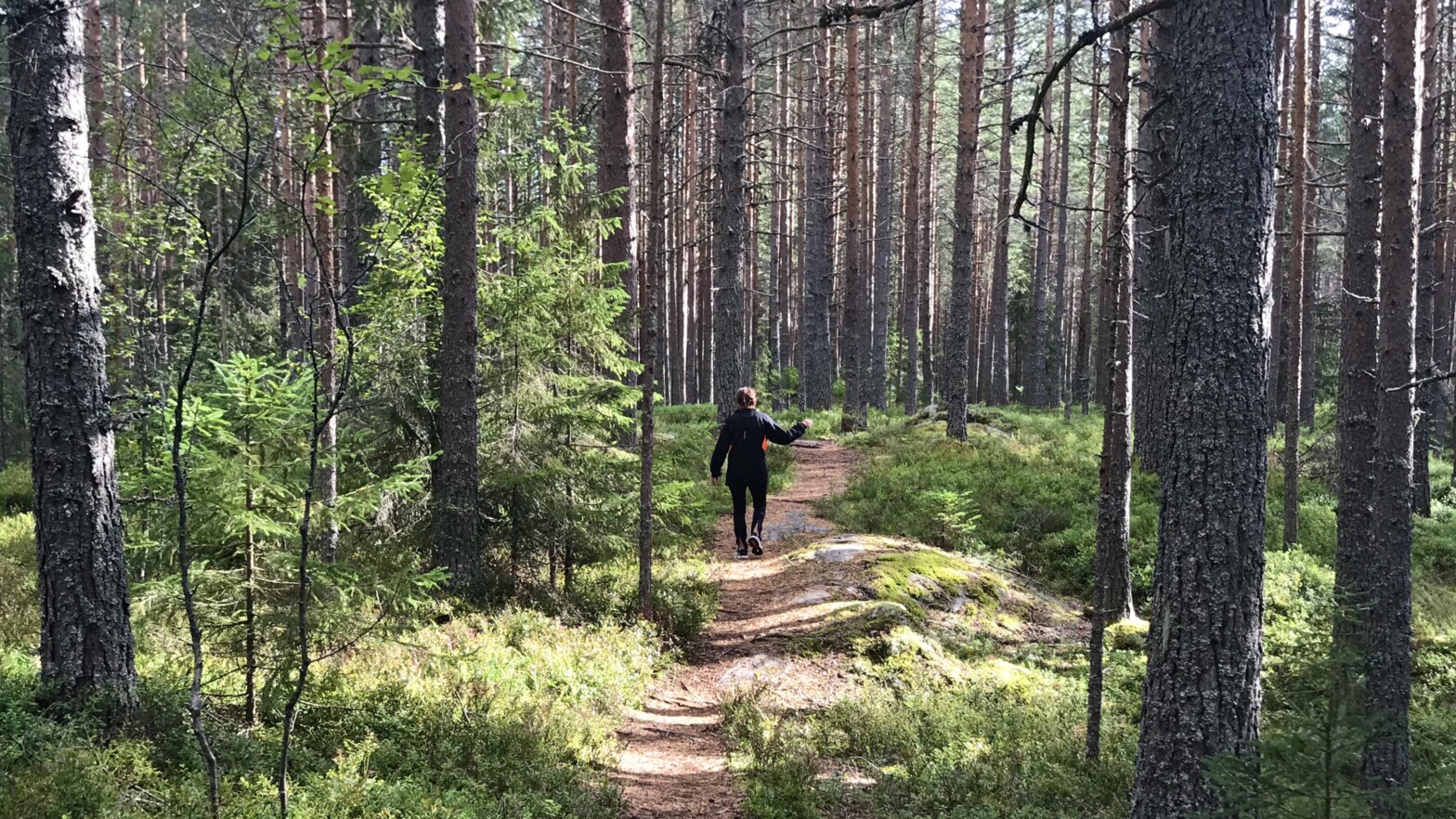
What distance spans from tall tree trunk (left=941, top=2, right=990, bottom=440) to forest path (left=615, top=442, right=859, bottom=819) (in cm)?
663

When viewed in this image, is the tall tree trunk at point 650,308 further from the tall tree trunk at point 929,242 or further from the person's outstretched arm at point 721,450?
the tall tree trunk at point 929,242

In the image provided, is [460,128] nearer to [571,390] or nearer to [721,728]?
[571,390]

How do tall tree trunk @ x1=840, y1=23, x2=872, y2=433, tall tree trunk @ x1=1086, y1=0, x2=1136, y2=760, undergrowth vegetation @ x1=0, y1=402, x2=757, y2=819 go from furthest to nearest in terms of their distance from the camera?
tall tree trunk @ x1=840, y1=23, x2=872, y2=433
tall tree trunk @ x1=1086, y1=0, x2=1136, y2=760
undergrowth vegetation @ x1=0, y1=402, x2=757, y2=819

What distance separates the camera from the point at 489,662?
6.54 metres

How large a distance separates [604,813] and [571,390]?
493 cm

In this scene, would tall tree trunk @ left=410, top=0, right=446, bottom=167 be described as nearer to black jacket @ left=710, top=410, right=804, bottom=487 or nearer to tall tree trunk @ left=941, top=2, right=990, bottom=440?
black jacket @ left=710, top=410, right=804, bottom=487

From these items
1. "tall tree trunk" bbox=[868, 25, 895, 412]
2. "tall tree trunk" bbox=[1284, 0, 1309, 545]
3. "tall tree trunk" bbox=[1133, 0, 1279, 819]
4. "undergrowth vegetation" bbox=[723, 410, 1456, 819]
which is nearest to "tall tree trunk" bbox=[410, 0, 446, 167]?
"undergrowth vegetation" bbox=[723, 410, 1456, 819]

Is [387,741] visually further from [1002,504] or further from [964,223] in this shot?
[964,223]

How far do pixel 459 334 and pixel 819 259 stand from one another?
631 inches

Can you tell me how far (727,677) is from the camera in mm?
7500

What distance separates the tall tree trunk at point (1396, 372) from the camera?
6.99 metres

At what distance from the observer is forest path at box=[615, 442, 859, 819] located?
5.56m

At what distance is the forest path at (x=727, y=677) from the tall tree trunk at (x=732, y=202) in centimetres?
406

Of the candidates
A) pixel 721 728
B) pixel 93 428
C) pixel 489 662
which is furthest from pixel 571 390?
pixel 93 428
